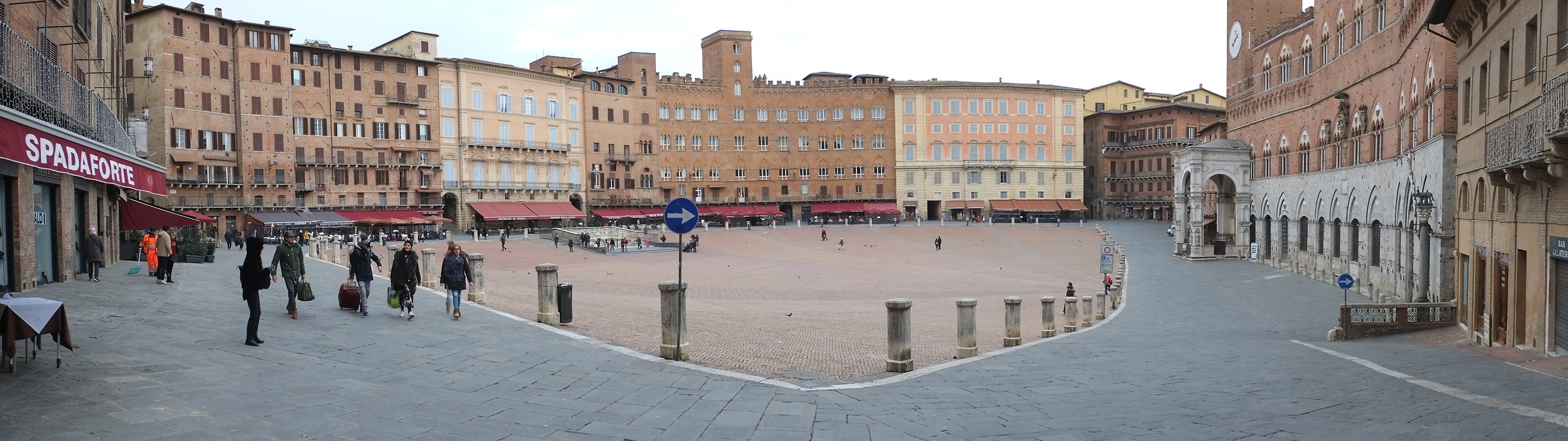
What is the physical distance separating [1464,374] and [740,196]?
233 ft

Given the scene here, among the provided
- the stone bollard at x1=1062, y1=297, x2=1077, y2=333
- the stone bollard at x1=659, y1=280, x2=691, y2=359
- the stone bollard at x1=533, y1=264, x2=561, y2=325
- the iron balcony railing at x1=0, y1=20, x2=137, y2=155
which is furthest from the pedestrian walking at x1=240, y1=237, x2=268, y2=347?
the stone bollard at x1=1062, y1=297, x2=1077, y2=333

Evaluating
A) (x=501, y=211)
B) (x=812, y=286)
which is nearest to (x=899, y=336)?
(x=812, y=286)

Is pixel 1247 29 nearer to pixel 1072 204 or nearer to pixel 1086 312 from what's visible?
pixel 1086 312

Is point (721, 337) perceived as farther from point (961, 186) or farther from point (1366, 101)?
point (961, 186)

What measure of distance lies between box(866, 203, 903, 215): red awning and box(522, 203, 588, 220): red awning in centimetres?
2508

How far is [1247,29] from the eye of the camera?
43.6 meters

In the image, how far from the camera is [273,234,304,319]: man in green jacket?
12.0m

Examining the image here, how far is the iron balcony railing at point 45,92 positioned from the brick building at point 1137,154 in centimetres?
7400

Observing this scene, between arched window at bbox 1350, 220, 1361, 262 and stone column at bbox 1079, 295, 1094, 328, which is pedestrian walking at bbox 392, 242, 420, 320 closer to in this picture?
stone column at bbox 1079, 295, 1094, 328

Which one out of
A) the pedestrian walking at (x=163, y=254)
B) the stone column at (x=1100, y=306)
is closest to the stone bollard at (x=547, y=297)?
the pedestrian walking at (x=163, y=254)

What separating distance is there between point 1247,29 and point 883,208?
129ft

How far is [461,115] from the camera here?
65438mm

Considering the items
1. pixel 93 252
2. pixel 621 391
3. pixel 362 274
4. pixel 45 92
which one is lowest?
pixel 621 391

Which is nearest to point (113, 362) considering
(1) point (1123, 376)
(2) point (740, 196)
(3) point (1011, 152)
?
(1) point (1123, 376)
